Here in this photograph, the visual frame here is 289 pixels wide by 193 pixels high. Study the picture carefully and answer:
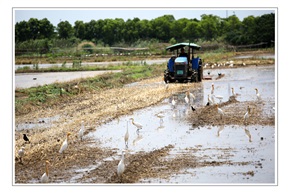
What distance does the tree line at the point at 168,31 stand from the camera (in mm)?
32156

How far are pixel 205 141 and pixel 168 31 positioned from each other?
3056 cm

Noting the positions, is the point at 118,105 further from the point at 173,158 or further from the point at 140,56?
the point at 140,56

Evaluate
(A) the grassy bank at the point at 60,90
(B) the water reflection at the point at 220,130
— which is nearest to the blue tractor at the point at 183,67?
(A) the grassy bank at the point at 60,90

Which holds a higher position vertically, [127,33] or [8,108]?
[127,33]

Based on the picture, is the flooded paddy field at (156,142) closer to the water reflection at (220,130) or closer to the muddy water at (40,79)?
the water reflection at (220,130)

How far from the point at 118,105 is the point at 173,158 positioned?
22.1ft

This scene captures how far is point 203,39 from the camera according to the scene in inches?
1777

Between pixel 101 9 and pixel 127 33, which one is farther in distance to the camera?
pixel 127 33

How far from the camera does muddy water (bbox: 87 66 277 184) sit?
8.70 metres

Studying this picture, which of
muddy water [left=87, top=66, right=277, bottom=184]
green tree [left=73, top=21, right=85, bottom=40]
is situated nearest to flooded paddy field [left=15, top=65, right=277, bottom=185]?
muddy water [left=87, top=66, right=277, bottom=184]

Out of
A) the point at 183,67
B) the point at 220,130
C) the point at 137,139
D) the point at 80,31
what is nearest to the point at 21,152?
the point at 137,139

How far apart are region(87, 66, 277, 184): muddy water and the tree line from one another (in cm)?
1553

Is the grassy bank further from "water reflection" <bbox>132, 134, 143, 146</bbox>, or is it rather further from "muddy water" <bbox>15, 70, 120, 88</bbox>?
"water reflection" <bbox>132, 134, 143, 146</bbox>
